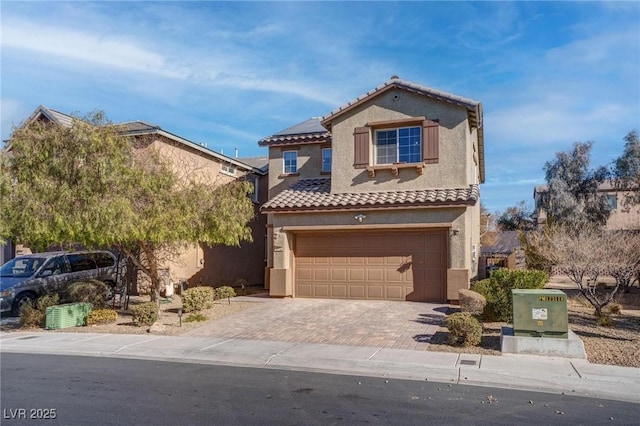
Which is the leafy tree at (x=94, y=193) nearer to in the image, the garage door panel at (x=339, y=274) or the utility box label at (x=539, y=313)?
the garage door panel at (x=339, y=274)

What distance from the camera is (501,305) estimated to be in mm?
12711

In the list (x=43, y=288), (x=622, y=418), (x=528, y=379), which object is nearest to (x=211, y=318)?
(x=43, y=288)

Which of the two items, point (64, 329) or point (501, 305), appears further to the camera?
point (64, 329)

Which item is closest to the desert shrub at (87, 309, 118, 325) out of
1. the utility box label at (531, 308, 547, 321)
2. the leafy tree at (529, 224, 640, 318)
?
the utility box label at (531, 308, 547, 321)

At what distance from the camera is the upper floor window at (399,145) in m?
17.8

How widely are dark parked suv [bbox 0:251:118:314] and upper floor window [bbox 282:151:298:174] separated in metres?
8.10

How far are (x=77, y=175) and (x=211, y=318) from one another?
5.24m

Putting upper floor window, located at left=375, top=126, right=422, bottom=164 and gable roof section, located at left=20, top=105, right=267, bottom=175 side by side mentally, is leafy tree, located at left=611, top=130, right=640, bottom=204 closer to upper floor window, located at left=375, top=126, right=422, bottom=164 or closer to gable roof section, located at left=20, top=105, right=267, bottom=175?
upper floor window, located at left=375, top=126, right=422, bottom=164

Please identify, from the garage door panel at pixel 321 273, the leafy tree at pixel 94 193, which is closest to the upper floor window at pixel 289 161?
the garage door panel at pixel 321 273

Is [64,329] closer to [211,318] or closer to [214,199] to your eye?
[211,318]

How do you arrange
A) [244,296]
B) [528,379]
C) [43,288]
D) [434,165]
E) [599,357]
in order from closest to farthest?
[528,379], [599,357], [43,288], [434,165], [244,296]

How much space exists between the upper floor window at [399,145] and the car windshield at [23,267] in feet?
39.4

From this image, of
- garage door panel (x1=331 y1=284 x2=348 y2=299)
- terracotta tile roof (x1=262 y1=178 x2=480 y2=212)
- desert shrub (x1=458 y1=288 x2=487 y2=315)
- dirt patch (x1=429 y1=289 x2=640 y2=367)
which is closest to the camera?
dirt patch (x1=429 y1=289 x2=640 y2=367)

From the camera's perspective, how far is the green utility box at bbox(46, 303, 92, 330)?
13.6 meters
